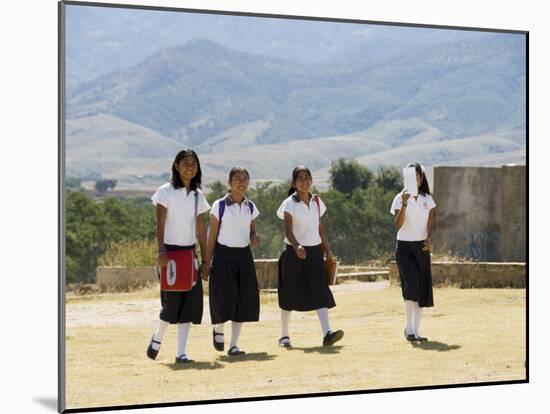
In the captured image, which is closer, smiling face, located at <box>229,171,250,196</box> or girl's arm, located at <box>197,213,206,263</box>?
girl's arm, located at <box>197,213,206,263</box>

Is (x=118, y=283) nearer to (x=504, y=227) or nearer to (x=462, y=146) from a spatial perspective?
(x=504, y=227)

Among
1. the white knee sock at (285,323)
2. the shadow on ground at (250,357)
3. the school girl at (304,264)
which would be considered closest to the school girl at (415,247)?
the school girl at (304,264)

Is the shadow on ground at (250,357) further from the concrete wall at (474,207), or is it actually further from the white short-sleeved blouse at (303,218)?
the concrete wall at (474,207)

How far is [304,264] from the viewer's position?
11.3 metres

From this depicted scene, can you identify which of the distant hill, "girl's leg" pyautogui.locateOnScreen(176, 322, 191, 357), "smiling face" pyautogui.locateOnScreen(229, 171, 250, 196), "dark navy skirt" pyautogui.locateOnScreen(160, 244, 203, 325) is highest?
the distant hill

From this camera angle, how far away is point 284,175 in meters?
42.2

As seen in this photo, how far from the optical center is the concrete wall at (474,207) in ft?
58.1

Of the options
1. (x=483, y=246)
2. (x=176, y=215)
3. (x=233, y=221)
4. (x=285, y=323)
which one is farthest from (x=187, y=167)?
(x=483, y=246)

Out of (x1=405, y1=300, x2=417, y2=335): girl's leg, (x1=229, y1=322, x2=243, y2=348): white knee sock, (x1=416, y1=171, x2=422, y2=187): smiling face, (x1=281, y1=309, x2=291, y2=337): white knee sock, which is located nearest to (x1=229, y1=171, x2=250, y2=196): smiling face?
(x1=229, y1=322, x2=243, y2=348): white knee sock

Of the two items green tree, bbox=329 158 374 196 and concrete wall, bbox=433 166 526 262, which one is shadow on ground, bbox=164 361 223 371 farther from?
green tree, bbox=329 158 374 196

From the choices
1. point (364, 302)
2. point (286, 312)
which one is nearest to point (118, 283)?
point (364, 302)

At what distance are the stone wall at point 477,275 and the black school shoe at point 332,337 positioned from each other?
13.3ft

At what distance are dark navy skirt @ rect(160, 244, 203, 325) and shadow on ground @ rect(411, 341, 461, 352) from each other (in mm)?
2265

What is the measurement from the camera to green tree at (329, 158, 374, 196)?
2601 centimetres
